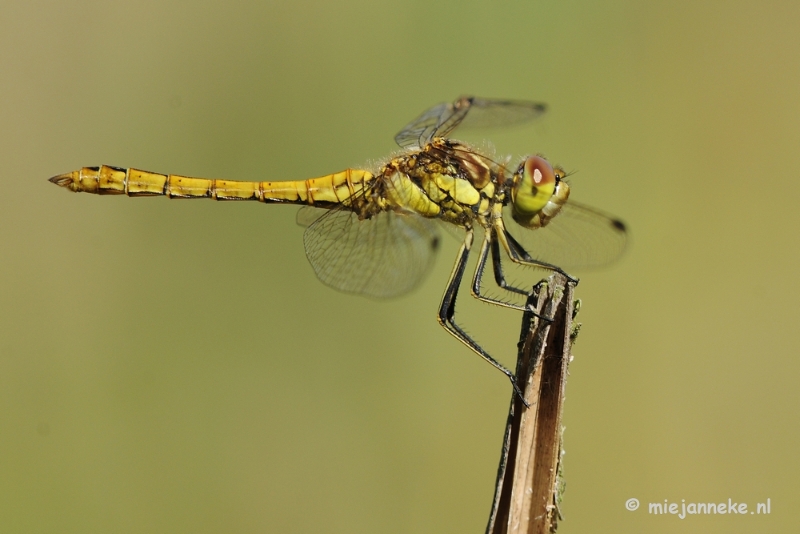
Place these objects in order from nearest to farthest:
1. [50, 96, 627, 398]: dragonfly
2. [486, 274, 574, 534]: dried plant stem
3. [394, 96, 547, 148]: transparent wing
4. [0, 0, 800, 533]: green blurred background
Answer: [486, 274, 574, 534]: dried plant stem, [50, 96, 627, 398]: dragonfly, [394, 96, 547, 148]: transparent wing, [0, 0, 800, 533]: green blurred background

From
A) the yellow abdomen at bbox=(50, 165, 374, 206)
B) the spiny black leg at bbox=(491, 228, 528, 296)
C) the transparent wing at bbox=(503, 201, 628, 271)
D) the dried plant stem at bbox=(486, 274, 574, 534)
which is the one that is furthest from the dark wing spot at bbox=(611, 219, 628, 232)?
the dried plant stem at bbox=(486, 274, 574, 534)

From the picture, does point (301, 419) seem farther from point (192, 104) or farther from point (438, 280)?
point (192, 104)

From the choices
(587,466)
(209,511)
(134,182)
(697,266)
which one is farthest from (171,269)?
(697,266)

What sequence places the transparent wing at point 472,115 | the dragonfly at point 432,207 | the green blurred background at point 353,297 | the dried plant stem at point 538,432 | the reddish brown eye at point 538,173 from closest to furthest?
the dried plant stem at point 538,432, the reddish brown eye at point 538,173, the dragonfly at point 432,207, the transparent wing at point 472,115, the green blurred background at point 353,297

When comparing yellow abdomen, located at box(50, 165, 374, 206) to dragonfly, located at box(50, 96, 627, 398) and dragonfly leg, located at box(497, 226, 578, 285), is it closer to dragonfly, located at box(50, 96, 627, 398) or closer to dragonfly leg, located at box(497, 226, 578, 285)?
dragonfly, located at box(50, 96, 627, 398)

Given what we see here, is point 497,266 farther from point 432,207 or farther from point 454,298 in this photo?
point 432,207

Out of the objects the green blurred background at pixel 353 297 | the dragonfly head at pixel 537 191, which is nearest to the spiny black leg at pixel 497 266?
the dragonfly head at pixel 537 191

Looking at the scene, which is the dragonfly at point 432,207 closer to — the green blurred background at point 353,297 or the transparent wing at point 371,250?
the transparent wing at point 371,250
